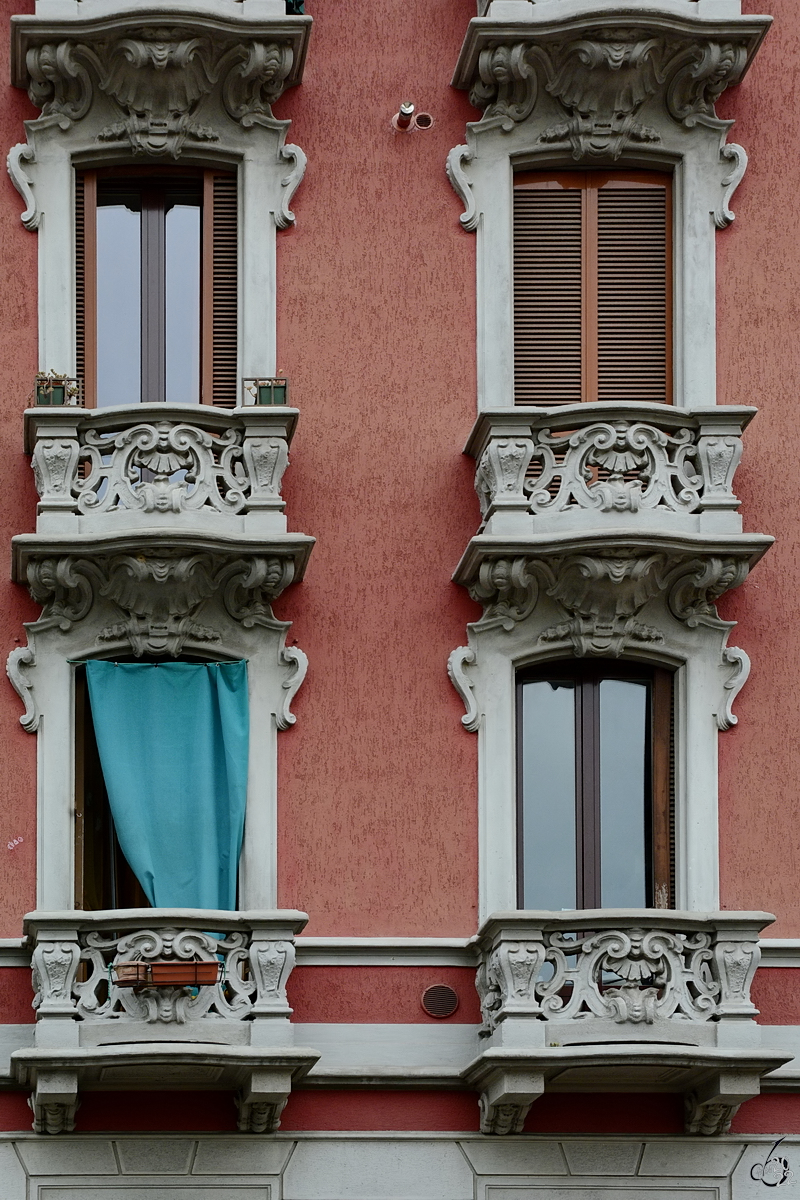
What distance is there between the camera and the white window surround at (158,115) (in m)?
22.9

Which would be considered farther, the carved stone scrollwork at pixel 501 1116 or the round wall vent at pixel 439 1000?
the round wall vent at pixel 439 1000

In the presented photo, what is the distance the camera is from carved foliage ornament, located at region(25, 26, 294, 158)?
2292 cm

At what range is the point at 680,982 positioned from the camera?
21203 millimetres

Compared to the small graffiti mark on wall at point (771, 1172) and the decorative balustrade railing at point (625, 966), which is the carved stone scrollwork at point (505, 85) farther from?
the small graffiti mark on wall at point (771, 1172)

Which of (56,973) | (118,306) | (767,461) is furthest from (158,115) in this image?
(56,973)

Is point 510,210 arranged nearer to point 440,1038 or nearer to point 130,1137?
point 440,1038

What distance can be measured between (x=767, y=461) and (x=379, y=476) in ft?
12.2

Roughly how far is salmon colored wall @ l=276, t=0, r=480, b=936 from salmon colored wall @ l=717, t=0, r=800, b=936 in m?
2.50

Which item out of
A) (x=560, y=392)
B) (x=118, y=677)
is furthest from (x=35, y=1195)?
(x=560, y=392)

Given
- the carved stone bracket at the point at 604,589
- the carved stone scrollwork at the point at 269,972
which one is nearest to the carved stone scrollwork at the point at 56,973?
the carved stone scrollwork at the point at 269,972

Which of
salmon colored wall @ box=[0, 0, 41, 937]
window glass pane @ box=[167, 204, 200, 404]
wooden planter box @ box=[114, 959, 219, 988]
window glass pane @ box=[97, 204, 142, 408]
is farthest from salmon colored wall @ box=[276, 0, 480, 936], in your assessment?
salmon colored wall @ box=[0, 0, 41, 937]

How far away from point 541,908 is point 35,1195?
206 inches

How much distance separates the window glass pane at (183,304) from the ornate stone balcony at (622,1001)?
6.10 meters

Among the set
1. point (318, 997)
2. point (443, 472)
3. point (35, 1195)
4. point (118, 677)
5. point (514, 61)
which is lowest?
point (35, 1195)
